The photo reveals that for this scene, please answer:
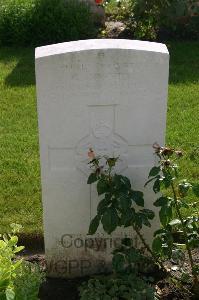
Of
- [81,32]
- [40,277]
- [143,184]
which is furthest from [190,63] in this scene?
[40,277]

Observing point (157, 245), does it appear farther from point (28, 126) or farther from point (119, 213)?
point (28, 126)

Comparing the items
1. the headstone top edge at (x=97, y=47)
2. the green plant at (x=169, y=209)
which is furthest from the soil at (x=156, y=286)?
the headstone top edge at (x=97, y=47)

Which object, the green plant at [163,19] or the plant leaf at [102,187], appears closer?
the plant leaf at [102,187]

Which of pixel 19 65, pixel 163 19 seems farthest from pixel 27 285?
pixel 163 19

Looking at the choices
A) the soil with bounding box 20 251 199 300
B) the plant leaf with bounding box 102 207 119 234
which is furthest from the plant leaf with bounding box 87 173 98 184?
the soil with bounding box 20 251 199 300

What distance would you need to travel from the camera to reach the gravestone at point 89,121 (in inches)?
124

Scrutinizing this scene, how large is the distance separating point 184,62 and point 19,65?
6.20 ft

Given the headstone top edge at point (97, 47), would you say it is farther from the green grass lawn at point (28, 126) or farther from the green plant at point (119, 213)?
the green grass lawn at point (28, 126)

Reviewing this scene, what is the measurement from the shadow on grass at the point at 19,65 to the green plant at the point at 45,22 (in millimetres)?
196

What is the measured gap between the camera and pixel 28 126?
222 inches

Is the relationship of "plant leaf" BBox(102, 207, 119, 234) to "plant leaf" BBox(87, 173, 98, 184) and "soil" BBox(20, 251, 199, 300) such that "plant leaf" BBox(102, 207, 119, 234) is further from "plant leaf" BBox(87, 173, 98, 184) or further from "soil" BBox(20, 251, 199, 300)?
"soil" BBox(20, 251, 199, 300)

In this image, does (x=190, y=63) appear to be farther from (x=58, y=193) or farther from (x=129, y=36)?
(x=58, y=193)

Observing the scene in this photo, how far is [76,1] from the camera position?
7926 millimetres

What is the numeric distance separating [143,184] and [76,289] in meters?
0.72
